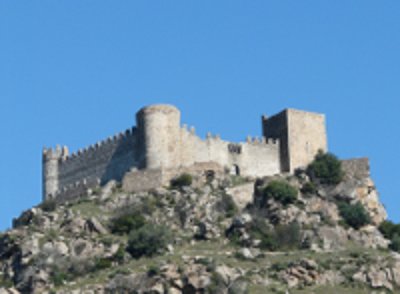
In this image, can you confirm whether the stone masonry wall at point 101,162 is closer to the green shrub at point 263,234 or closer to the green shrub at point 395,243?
the green shrub at point 263,234

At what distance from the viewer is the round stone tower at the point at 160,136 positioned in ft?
327

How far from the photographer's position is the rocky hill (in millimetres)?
86688

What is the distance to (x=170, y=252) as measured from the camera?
9119cm

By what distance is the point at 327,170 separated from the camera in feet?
332

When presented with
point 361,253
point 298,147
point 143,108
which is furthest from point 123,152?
point 361,253

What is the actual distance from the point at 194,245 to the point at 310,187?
34.2ft

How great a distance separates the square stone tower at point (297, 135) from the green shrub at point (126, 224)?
13.3 meters

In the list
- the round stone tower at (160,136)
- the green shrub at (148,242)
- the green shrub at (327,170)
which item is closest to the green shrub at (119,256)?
the green shrub at (148,242)

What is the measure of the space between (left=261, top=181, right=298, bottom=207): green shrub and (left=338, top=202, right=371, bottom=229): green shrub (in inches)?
128

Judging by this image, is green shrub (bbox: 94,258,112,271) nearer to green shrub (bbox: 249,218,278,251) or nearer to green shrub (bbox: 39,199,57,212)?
green shrub (bbox: 249,218,278,251)

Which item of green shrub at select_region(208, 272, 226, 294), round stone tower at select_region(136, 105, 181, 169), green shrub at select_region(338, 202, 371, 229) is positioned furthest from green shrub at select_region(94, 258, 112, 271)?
green shrub at select_region(338, 202, 371, 229)

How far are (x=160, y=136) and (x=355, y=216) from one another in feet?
44.6

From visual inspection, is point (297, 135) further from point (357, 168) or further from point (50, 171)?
point (50, 171)

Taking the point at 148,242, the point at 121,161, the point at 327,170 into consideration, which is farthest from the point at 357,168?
the point at 148,242
